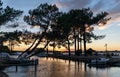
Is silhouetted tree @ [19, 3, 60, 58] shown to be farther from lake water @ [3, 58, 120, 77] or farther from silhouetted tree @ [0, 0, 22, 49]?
silhouetted tree @ [0, 0, 22, 49]

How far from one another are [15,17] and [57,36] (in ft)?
68.5

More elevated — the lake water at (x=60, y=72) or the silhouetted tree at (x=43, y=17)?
the silhouetted tree at (x=43, y=17)

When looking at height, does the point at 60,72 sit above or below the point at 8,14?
below

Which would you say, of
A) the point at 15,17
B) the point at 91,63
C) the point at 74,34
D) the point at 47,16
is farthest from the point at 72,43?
the point at 15,17

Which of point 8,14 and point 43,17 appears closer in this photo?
point 8,14

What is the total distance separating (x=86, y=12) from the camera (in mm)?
112000

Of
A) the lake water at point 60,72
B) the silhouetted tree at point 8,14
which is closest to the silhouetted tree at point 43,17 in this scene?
the lake water at point 60,72

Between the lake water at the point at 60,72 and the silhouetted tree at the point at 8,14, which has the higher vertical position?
the silhouetted tree at the point at 8,14

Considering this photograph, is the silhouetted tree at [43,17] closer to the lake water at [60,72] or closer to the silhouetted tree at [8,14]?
the lake water at [60,72]

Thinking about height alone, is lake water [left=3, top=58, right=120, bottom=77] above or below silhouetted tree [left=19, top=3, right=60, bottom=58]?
below

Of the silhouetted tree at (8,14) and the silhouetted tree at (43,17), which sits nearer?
the silhouetted tree at (8,14)

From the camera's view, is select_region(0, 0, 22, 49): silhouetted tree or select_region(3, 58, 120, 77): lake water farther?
select_region(3, 58, 120, 77): lake water

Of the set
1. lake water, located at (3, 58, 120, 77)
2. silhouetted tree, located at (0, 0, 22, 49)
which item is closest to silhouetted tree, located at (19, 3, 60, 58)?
lake water, located at (3, 58, 120, 77)

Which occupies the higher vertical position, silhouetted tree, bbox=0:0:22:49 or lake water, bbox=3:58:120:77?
silhouetted tree, bbox=0:0:22:49
